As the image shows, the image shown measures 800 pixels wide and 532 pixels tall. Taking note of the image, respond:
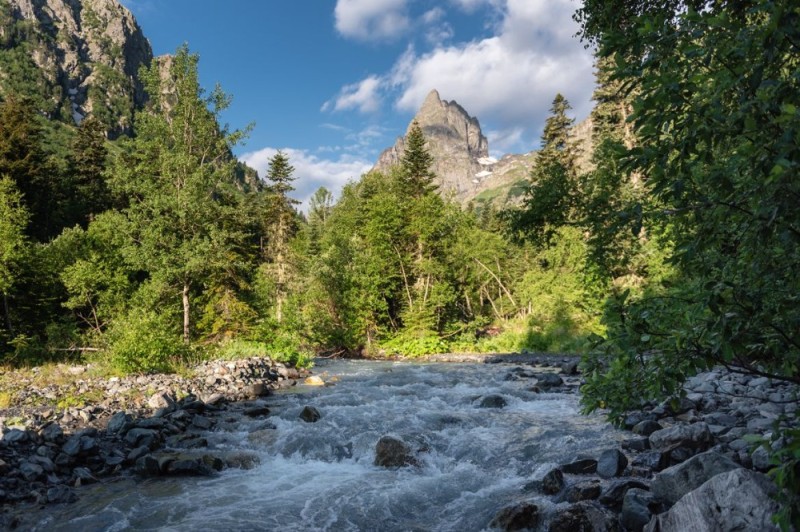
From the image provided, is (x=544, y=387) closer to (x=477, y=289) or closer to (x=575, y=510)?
(x=575, y=510)

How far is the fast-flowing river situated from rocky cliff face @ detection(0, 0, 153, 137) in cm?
15924

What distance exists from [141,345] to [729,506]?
17435 mm

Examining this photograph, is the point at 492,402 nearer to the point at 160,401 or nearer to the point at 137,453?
the point at 137,453

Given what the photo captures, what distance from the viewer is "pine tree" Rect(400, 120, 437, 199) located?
41.2 m

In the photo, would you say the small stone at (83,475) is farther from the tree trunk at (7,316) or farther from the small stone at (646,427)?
the tree trunk at (7,316)

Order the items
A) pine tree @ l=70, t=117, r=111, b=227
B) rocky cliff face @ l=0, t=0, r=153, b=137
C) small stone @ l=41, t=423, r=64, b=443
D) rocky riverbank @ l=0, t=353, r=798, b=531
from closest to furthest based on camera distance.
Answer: rocky riverbank @ l=0, t=353, r=798, b=531, small stone @ l=41, t=423, r=64, b=443, pine tree @ l=70, t=117, r=111, b=227, rocky cliff face @ l=0, t=0, r=153, b=137

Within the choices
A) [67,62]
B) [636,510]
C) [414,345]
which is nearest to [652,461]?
[636,510]

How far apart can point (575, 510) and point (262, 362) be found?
16950 millimetres

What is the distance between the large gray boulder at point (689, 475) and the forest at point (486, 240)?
1.56 metres

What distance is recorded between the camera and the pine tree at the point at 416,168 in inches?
1624

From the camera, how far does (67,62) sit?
547ft

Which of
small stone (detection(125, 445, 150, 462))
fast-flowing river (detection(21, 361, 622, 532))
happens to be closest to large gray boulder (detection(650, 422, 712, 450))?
fast-flowing river (detection(21, 361, 622, 532))

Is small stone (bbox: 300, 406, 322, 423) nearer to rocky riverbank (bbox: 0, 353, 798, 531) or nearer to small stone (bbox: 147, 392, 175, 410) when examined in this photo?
rocky riverbank (bbox: 0, 353, 798, 531)

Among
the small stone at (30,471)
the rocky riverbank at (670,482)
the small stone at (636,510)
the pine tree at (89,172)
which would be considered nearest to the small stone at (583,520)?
the rocky riverbank at (670,482)
